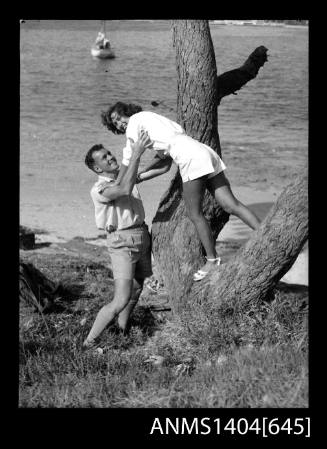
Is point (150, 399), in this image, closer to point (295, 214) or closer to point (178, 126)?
point (295, 214)

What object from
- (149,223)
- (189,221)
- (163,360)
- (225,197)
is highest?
(225,197)

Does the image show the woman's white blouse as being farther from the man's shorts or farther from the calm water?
the calm water

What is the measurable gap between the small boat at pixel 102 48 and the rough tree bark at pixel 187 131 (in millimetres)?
13355

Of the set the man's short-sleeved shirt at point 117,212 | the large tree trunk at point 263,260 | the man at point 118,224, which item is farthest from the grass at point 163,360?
the man's short-sleeved shirt at point 117,212

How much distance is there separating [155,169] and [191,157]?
0.42 meters

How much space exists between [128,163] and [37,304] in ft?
5.68

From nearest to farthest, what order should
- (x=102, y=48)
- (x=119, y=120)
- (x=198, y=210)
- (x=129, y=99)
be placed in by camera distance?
(x=198, y=210), (x=119, y=120), (x=129, y=99), (x=102, y=48)

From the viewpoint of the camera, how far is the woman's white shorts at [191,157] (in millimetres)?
5332

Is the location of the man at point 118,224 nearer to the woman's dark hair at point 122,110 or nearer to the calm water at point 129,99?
the woman's dark hair at point 122,110

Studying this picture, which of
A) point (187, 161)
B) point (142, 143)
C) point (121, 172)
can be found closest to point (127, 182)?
point (121, 172)

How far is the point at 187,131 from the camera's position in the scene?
237 inches

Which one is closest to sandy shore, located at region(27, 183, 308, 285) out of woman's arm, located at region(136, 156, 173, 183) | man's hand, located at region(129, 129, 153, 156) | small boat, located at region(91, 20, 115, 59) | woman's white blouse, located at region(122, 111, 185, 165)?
woman's arm, located at region(136, 156, 173, 183)

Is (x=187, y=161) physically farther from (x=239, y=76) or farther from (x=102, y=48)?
(x=102, y=48)

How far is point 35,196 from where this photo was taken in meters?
11.9
